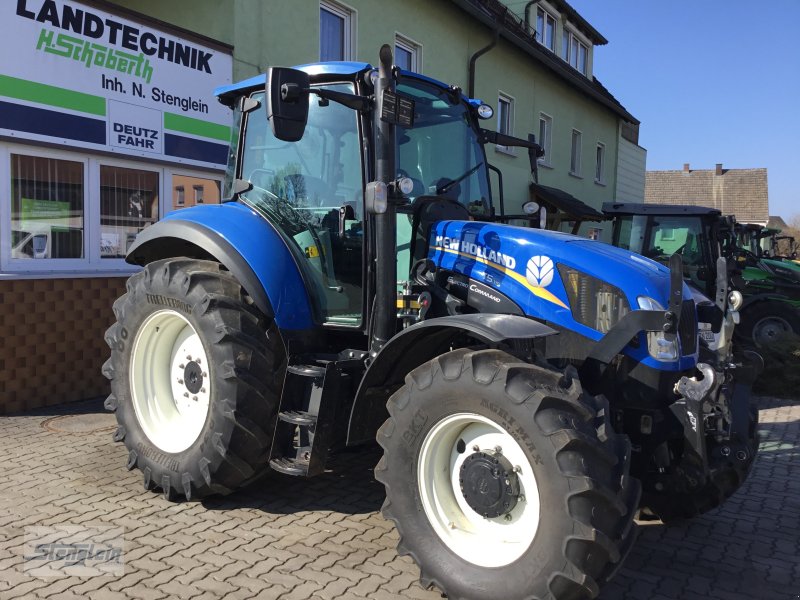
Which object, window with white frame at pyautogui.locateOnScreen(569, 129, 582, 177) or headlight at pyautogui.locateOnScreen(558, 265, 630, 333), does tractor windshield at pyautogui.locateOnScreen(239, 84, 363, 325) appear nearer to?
headlight at pyautogui.locateOnScreen(558, 265, 630, 333)

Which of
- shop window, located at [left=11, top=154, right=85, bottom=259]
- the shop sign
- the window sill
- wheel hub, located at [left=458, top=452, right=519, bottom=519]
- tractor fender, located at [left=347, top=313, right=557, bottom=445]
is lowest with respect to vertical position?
wheel hub, located at [left=458, top=452, right=519, bottom=519]

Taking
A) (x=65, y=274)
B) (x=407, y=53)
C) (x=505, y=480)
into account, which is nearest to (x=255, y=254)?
(x=505, y=480)

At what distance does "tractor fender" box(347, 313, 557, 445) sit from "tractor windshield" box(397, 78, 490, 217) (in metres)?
0.95

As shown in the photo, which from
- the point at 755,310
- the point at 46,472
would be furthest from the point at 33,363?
the point at 755,310

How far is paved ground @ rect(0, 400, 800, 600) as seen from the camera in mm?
A: 3055

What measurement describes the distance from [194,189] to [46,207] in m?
1.64

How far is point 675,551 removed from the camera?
11.7 ft

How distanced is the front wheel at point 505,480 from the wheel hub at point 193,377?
1479 millimetres

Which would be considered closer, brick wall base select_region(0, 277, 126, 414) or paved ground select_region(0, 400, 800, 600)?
paved ground select_region(0, 400, 800, 600)

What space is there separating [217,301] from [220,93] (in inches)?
63.0

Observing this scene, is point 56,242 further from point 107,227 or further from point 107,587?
point 107,587

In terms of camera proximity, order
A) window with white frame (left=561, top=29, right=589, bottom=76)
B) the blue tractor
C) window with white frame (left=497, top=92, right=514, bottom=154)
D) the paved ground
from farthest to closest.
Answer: window with white frame (left=561, top=29, right=589, bottom=76) → window with white frame (left=497, top=92, right=514, bottom=154) → the paved ground → the blue tractor

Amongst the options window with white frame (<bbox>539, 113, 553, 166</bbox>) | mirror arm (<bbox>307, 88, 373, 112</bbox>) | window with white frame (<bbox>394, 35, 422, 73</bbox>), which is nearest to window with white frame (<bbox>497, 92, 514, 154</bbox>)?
window with white frame (<bbox>539, 113, 553, 166</bbox>)

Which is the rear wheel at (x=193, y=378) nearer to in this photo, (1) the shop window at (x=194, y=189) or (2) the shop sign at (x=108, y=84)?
(2) the shop sign at (x=108, y=84)
